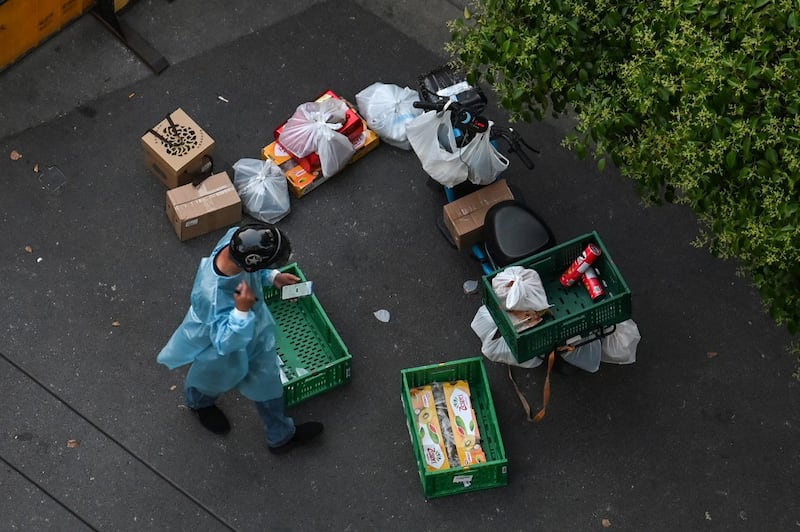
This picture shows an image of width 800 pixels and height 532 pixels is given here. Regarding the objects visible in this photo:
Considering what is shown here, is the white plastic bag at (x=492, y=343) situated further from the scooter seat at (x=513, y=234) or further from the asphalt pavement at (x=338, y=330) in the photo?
the scooter seat at (x=513, y=234)

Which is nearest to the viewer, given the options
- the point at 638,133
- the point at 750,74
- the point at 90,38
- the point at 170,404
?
the point at 750,74

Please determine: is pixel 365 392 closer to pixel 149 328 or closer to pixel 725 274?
pixel 149 328

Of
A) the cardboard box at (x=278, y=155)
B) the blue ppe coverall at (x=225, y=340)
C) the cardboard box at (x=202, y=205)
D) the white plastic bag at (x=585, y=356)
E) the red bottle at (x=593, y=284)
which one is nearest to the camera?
the blue ppe coverall at (x=225, y=340)

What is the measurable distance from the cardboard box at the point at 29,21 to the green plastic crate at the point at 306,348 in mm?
2967

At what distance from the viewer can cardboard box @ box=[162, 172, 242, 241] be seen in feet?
24.7

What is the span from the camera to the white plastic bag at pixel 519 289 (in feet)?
21.4

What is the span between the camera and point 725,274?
25.4 feet

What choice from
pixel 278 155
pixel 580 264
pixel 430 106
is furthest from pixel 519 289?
pixel 278 155

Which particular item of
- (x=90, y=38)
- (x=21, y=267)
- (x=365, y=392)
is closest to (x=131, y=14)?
(x=90, y=38)

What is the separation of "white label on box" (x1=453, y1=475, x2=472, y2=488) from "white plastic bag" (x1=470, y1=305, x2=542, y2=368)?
0.85 meters

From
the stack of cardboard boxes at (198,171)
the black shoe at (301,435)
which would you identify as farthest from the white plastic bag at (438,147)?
the black shoe at (301,435)

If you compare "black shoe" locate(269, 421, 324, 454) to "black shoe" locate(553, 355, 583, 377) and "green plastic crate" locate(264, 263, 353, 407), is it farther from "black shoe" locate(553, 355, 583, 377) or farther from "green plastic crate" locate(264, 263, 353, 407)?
"black shoe" locate(553, 355, 583, 377)

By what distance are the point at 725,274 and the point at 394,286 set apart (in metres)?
2.48

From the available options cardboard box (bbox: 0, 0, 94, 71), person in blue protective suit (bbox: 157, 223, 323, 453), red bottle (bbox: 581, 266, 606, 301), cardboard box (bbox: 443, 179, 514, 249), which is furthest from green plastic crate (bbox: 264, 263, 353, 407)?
cardboard box (bbox: 0, 0, 94, 71)
